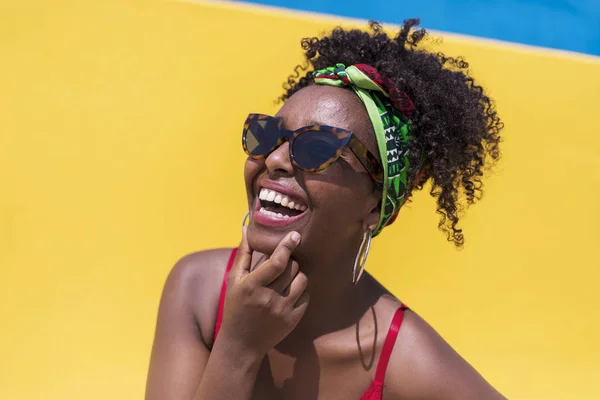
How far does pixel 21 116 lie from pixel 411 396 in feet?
7.82

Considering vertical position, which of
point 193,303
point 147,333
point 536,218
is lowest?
point 147,333

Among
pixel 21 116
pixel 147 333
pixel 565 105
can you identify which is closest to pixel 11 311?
pixel 147 333

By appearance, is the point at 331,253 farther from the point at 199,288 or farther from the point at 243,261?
the point at 199,288

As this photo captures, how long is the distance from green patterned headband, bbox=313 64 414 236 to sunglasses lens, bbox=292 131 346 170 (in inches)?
6.8

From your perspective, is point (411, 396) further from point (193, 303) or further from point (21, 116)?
point (21, 116)

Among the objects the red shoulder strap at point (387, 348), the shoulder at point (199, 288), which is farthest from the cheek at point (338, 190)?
the shoulder at point (199, 288)

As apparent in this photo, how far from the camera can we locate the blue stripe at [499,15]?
443 centimetres

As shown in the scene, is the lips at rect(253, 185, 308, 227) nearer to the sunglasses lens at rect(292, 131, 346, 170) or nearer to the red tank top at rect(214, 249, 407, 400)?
the sunglasses lens at rect(292, 131, 346, 170)

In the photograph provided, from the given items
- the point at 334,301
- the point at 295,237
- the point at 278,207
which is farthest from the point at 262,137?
the point at 334,301

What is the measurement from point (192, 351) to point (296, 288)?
17.3 inches

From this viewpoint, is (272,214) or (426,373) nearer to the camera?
(272,214)

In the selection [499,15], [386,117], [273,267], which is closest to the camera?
[273,267]

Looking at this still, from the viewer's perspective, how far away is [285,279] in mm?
1577

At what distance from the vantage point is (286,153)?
1.64 m
